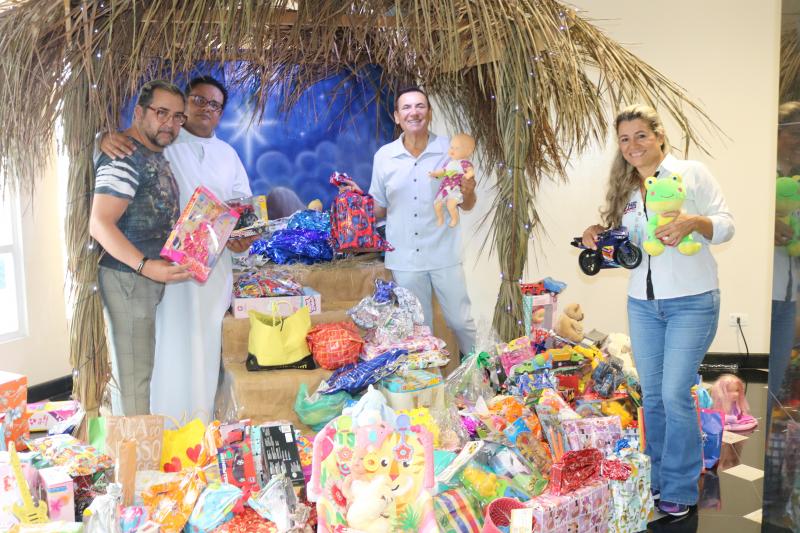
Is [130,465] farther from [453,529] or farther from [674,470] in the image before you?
[674,470]

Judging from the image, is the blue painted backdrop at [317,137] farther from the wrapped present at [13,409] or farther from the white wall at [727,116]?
the wrapped present at [13,409]

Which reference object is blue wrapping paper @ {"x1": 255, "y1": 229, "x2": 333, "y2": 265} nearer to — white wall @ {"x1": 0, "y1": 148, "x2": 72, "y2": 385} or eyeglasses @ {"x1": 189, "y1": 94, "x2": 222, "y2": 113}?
eyeglasses @ {"x1": 189, "y1": 94, "x2": 222, "y2": 113}

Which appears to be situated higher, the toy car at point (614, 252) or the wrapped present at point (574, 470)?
the toy car at point (614, 252)

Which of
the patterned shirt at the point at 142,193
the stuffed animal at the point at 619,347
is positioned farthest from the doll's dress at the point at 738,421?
the patterned shirt at the point at 142,193

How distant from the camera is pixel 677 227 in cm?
280

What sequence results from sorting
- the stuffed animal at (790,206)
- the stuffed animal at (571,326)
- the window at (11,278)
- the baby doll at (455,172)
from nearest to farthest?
1. the stuffed animal at (790,206)
2. the baby doll at (455,172)
3. the stuffed animal at (571,326)
4. the window at (11,278)

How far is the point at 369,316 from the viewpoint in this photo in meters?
→ 3.80

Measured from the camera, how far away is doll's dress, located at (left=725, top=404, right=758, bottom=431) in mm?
4173

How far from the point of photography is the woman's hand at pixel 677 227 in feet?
9.18

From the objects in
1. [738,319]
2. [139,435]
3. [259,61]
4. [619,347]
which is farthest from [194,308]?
[738,319]

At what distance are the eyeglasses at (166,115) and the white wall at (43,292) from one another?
1.72m

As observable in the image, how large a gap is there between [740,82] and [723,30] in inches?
15.0

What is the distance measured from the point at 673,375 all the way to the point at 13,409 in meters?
2.50

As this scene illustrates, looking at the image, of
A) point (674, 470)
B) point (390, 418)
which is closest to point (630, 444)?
point (674, 470)
